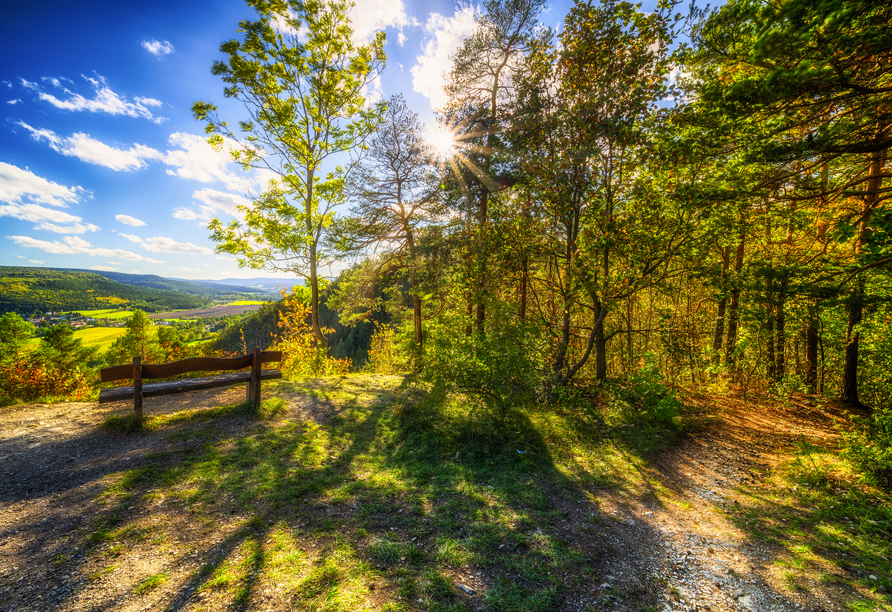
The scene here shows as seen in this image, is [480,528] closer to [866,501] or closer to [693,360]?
[866,501]

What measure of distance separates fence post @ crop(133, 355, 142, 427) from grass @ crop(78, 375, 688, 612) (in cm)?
15

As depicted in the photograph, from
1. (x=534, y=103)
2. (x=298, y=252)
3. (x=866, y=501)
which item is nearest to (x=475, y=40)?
(x=534, y=103)

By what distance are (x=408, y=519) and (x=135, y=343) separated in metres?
22.3

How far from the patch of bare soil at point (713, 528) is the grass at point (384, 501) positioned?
28 centimetres

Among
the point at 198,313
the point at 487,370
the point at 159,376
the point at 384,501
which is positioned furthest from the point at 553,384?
the point at 198,313

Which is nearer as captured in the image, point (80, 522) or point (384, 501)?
point (80, 522)

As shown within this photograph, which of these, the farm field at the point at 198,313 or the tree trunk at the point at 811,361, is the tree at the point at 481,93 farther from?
the farm field at the point at 198,313

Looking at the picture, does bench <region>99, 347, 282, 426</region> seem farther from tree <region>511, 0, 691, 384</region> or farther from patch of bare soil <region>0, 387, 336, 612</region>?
tree <region>511, 0, 691, 384</region>

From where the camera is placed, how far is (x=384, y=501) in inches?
148

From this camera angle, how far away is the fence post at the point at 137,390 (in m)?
4.88

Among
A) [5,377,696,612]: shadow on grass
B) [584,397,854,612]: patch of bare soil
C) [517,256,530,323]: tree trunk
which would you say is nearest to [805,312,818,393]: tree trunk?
[584,397,854,612]: patch of bare soil

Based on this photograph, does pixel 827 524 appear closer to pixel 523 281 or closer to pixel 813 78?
pixel 813 78

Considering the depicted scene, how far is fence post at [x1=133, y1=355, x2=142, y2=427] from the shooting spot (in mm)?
4875

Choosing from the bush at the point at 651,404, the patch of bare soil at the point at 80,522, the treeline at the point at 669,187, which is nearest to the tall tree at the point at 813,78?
the treeline at the point at 669,187
